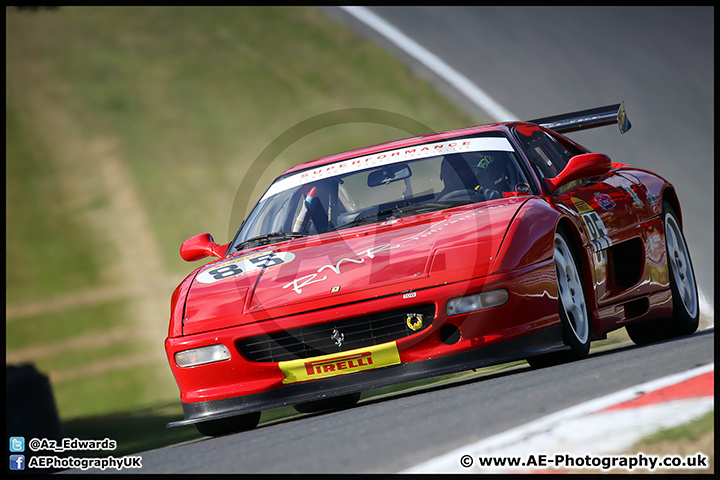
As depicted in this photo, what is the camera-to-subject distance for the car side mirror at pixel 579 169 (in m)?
4.89

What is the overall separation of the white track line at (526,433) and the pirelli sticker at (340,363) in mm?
1144

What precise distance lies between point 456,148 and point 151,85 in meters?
12.8

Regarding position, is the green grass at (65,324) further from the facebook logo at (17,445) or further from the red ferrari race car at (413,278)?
the facebook logo at (17,445)

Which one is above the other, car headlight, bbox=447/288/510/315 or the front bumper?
car headlight, bbox=447/288/510/315

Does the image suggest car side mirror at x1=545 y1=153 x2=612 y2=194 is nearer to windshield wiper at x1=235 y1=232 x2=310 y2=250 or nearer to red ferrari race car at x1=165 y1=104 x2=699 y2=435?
red ferrari race car at x1=165 y1=104 x2=699 y2=435

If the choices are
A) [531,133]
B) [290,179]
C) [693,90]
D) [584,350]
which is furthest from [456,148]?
[693,90]

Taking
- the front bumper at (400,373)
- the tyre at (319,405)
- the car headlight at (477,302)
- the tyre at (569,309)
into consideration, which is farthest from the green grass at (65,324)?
the car headlight at (477,302)

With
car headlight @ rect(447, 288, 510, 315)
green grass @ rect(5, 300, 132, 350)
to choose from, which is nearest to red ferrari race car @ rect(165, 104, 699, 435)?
car headlight @ rect(447, 288, 510, 315)

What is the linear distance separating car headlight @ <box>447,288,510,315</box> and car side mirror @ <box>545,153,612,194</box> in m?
1.16

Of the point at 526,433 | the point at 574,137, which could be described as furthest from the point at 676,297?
the point at 574,137

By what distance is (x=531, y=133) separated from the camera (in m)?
5.68

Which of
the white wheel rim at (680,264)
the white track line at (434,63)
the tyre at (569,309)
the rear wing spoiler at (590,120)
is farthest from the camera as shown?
the white track line at (434,63)

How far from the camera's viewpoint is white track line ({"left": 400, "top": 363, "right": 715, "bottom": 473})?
249 cm

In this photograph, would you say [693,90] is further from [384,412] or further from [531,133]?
[384,412]
